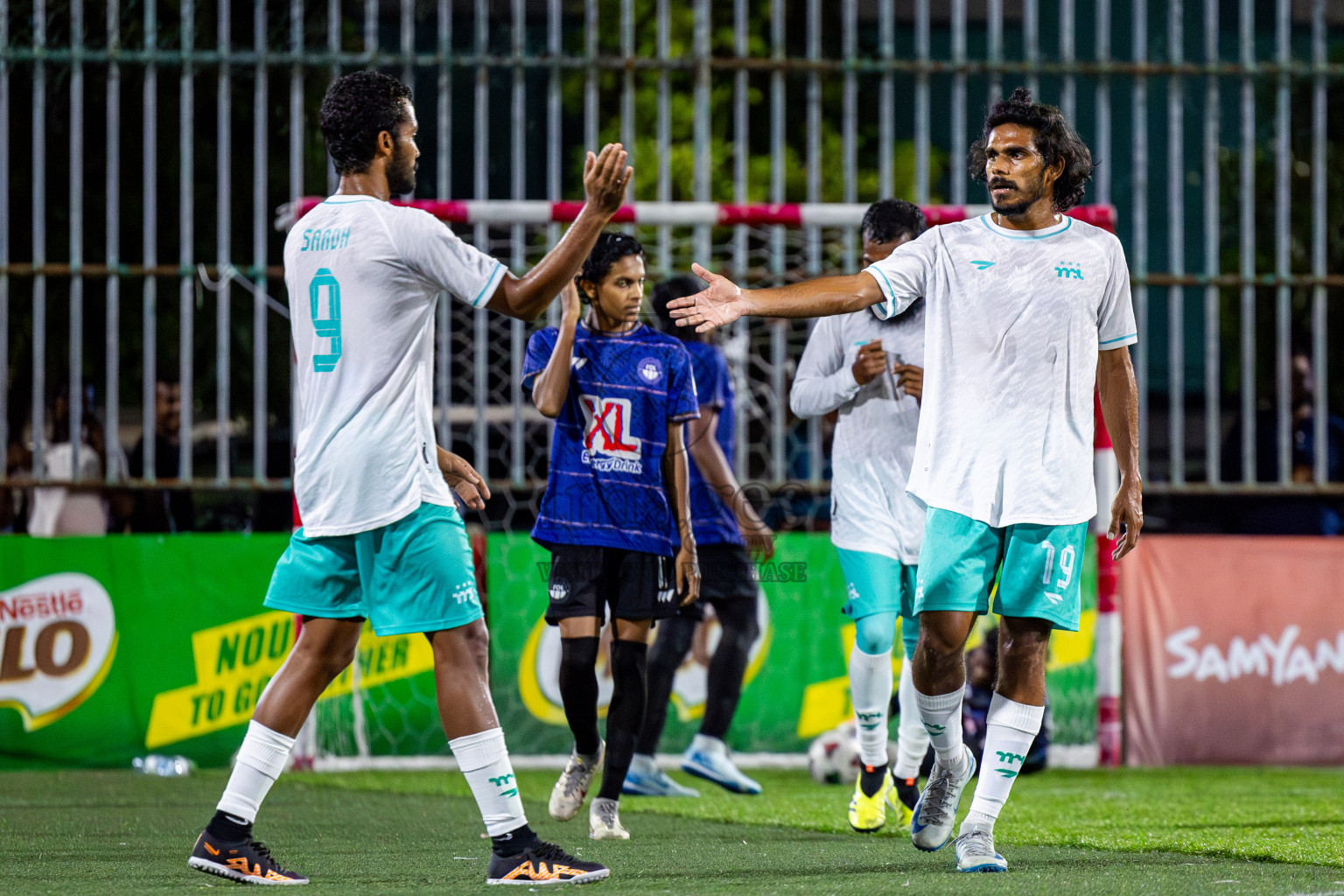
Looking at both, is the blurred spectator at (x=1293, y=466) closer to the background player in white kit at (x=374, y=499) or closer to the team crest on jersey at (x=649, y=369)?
the team crest on jersey at (x=649, y=369)

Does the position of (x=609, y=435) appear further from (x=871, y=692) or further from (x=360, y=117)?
(x=360, y=117)

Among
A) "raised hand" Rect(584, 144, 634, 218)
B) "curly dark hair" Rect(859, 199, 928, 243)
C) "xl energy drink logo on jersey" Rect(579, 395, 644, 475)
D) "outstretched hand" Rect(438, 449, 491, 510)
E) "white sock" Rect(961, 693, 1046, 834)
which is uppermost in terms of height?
"curly dark hair" Rect(859, 199, 928, 243)

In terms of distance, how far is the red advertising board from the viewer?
358 inches

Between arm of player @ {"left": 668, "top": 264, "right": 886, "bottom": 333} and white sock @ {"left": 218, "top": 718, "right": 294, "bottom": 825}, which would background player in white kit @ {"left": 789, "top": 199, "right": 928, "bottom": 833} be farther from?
white sock @ {"left": 218, "top": 718, "right": 294, "bottom": 825}

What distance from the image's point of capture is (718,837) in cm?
562

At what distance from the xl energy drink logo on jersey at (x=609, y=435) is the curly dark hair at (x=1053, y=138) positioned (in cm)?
147

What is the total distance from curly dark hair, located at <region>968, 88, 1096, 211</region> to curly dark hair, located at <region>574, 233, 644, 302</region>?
1.31m

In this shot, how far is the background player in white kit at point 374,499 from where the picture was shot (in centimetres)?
417

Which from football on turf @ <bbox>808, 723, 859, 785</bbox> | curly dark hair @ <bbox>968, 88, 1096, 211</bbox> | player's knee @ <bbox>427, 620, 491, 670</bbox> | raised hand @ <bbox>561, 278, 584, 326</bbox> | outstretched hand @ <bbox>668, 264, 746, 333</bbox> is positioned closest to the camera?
outstretched hand @ <bbox>668, 264, 746, 333</bbox>

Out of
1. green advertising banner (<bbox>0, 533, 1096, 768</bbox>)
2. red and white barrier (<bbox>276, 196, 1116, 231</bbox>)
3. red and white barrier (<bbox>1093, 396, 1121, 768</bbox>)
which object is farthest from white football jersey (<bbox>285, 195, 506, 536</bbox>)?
red and white barrier (<bbox>1093, 396, 1121, 768</bbox>)

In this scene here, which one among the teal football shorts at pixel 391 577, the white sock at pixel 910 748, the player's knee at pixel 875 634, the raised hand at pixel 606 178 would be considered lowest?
the white sock at pixel 910 748

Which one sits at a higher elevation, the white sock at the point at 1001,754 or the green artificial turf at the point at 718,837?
the white sock at the point at 1001,754

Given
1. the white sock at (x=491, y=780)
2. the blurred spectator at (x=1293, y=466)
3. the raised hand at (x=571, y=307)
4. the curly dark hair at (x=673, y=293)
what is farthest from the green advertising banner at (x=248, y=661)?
the white sock at (x=491, y=780)

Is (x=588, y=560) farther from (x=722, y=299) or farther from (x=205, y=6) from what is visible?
(x=205, y=6)
